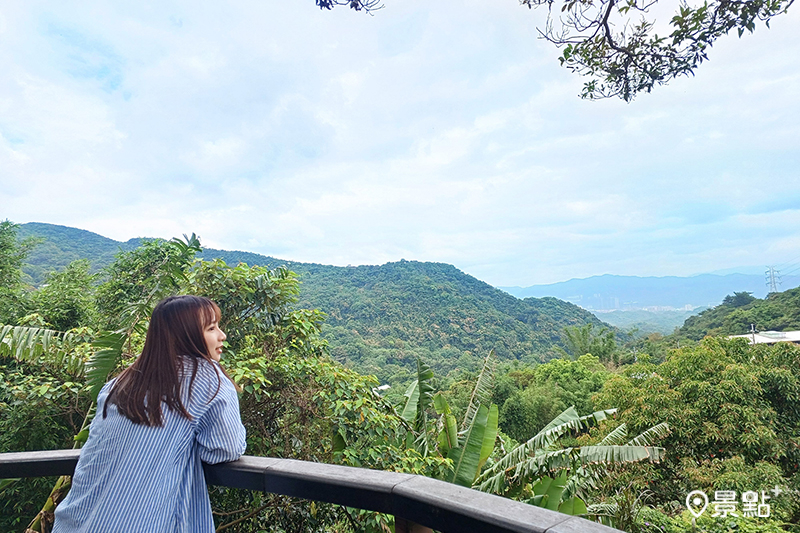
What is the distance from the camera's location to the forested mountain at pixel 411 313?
27.5m

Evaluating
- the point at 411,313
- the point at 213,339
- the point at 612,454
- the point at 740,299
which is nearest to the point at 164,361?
the point at 213,339

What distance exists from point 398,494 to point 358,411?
2.21 m

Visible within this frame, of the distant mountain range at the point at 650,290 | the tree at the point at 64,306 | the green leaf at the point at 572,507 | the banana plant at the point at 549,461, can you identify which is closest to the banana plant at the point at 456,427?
the banana plant at the point at 549,461

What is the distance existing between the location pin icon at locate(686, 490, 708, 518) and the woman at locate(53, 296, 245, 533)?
224 inches

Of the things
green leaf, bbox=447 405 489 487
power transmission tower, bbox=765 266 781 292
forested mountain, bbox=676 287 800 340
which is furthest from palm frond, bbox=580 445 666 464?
power transmission tower, bbox=765 266 781 292

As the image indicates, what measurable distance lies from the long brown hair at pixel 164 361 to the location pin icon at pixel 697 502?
578 cm

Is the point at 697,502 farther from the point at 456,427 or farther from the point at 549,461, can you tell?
the point at 456,427

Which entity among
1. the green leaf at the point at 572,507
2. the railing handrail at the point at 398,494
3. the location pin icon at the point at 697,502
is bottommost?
the location pin icon at the point at 697,502

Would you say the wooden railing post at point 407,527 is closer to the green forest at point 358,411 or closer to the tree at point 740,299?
the green forest at point 358,411

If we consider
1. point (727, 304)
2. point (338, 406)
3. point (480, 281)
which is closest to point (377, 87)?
point (338, 406)

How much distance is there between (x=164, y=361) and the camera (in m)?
1.06

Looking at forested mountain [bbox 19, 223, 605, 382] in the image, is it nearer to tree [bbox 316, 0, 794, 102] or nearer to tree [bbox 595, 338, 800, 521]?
tree [bbox 595, 338, 800, 521]

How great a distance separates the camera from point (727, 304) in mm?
36250

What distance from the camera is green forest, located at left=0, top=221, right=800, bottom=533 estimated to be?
2.74m
